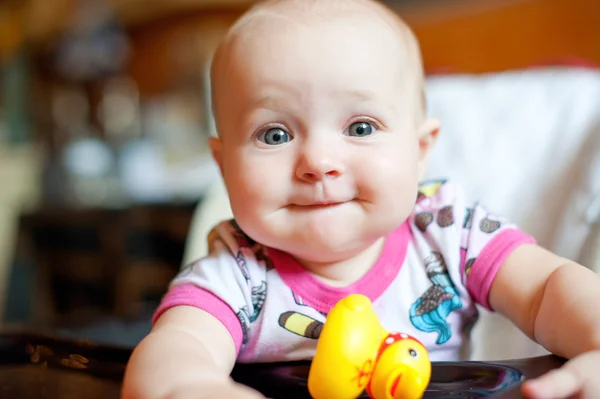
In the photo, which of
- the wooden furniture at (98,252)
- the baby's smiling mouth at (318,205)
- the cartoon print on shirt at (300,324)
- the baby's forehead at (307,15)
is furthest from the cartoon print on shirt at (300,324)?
the wooden furniture at (98,252)

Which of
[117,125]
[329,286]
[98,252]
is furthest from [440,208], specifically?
[117,125]

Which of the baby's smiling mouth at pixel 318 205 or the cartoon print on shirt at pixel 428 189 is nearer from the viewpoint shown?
the baby's smiling mouth at pixel 318 205

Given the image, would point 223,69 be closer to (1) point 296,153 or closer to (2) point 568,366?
(1) point 296,153

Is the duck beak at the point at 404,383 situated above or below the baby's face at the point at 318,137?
below

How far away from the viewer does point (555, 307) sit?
1.59 ft

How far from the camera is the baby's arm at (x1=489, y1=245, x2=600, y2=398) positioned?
1.29 ft

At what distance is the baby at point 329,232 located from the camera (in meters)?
0.48

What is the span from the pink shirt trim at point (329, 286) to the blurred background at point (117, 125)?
25 cm

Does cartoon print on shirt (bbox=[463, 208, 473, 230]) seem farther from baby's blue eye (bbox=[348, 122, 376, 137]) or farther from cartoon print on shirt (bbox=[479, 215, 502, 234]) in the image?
baby's blue eye (bbox=[348, 122, 376, 137])

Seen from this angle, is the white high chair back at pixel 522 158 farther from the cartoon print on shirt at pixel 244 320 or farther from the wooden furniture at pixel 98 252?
the wooden furniture at pixel 98 252

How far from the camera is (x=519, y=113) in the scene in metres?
0.86

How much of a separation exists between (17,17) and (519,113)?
236 cm

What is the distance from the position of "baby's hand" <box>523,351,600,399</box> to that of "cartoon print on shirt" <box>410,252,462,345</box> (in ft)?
0.55

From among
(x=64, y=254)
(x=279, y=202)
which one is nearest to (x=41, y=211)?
(x=64, y=254)
